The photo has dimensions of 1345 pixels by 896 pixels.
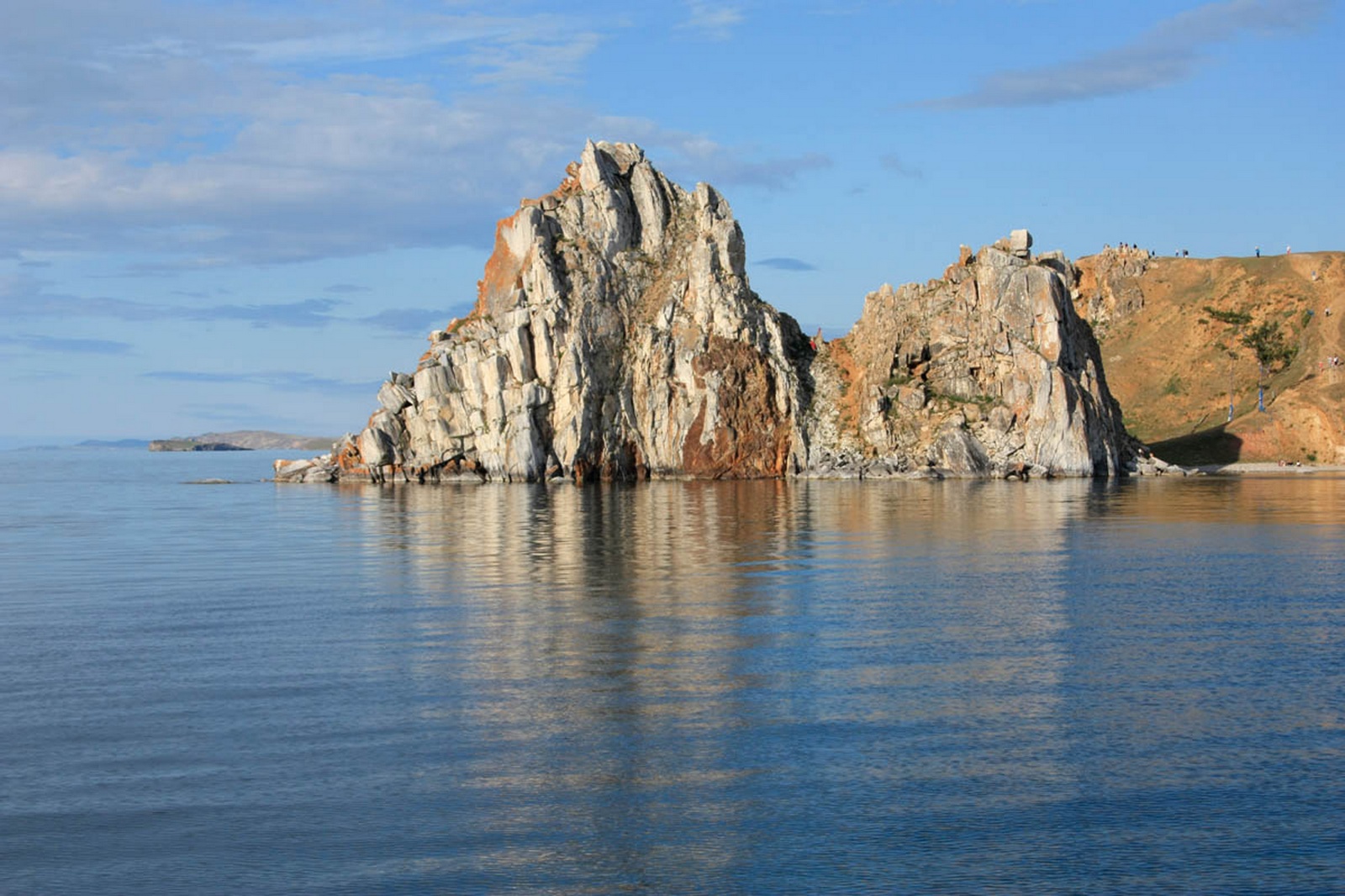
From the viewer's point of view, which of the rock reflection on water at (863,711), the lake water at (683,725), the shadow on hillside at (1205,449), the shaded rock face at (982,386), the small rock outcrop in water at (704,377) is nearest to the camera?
the lake water at (683,725)

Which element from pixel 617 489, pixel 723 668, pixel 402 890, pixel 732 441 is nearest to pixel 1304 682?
pixel 723 668

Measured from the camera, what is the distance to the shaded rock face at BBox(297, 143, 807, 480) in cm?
16262

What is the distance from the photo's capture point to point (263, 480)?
186m

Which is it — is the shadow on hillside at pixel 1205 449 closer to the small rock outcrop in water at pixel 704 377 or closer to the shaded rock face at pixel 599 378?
the small rock outcrop in water at pixel 704 377

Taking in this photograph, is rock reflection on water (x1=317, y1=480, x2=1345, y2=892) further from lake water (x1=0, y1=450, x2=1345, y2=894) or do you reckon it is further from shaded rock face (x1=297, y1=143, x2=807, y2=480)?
shaded rock face (x1=297, y1=143, x2=807, y2=480)

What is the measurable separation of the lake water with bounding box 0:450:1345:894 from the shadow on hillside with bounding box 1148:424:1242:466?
126 m

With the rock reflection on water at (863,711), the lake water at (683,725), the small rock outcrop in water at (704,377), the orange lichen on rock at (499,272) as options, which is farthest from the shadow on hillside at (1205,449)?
the lake water at (683,725)

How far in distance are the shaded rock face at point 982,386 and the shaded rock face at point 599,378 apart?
33.2 feet

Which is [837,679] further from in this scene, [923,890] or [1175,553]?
[1175,553]

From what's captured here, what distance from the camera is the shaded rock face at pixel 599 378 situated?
163 m

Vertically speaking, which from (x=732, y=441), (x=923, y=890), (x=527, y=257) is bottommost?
(x=923, y=890)

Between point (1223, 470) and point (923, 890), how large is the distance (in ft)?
544

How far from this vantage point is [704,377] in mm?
163625

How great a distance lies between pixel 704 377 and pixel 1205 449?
251 ft
